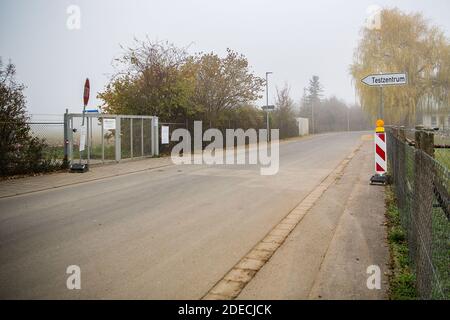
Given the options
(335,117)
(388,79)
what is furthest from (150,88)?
(335,117)

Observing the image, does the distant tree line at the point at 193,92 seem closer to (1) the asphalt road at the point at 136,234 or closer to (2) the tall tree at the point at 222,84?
(2) the tall tree at the point at 222,84

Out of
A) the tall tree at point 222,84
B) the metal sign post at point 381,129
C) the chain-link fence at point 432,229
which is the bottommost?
the chain-link fence at point 432,229

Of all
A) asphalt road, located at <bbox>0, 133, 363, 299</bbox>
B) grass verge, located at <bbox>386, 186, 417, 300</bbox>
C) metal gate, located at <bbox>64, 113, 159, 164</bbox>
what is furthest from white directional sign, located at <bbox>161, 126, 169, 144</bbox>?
grass verge, located at <bbox>386, 186, 417, 300</bbox>

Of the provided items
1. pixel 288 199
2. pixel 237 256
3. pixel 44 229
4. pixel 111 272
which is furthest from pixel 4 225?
pixel 288 199

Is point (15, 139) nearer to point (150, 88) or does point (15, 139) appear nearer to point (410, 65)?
point (150, 88)

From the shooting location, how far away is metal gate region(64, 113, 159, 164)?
1516 cm

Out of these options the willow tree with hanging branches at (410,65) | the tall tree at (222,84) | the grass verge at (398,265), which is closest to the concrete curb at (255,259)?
the grass verge at (398,265)

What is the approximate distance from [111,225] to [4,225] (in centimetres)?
176

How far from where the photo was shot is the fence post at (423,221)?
3.41m

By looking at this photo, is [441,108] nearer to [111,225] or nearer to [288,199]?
[288,199]

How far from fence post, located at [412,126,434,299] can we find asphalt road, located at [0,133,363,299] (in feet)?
6.48

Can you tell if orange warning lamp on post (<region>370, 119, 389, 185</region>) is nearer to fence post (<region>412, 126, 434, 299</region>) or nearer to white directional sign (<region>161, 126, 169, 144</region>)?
fence post (<region>412, 126, 434, 299</region>)

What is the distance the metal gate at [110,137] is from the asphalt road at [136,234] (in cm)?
504

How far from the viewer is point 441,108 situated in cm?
3173
